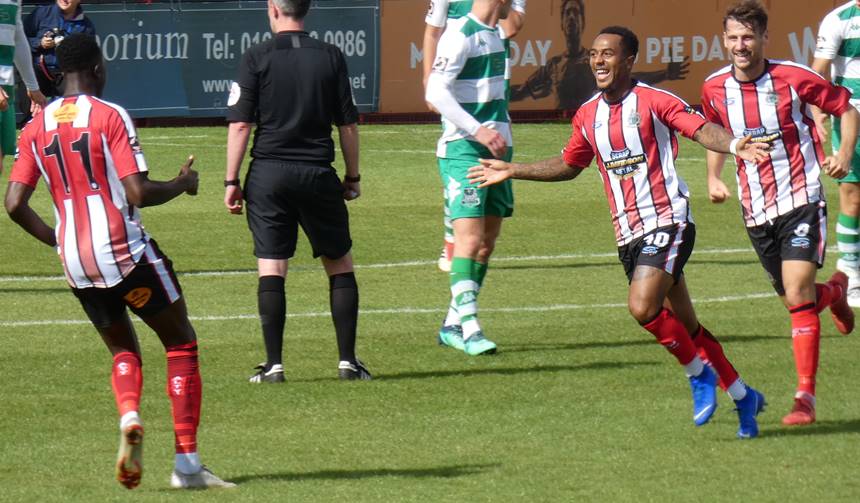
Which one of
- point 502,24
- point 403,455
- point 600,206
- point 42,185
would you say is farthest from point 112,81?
point 403,455

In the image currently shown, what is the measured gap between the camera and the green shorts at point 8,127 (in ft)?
39.9

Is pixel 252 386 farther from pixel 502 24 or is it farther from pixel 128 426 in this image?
pixel 502 24

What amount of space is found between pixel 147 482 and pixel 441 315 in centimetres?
455

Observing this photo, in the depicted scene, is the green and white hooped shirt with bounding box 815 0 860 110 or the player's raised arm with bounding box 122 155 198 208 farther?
the green and white hooped shirt with bounding box 815 0 860 110

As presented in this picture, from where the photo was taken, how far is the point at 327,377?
29.2 ft

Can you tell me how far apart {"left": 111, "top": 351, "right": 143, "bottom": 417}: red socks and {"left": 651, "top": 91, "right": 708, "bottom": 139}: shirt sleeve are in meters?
2.61

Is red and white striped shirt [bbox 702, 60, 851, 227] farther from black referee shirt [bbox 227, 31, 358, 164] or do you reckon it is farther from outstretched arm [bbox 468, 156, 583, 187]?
black referee shirt [bbox 227, 31, 358, 164]

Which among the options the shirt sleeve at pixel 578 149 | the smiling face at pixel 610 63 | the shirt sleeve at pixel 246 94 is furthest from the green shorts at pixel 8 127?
the smiling face at pixel 610 63

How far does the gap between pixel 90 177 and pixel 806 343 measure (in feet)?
11.3

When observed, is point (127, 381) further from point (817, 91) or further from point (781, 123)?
point (817, 91)

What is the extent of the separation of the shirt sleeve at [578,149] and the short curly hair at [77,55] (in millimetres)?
2411

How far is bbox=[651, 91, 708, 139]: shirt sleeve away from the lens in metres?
7.42

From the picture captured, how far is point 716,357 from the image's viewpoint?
25.0ft

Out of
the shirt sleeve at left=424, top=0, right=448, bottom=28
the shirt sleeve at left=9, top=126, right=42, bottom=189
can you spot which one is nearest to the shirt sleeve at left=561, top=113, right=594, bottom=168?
the shirt sleeve at left=9, top=126, right=42, bottom=189
